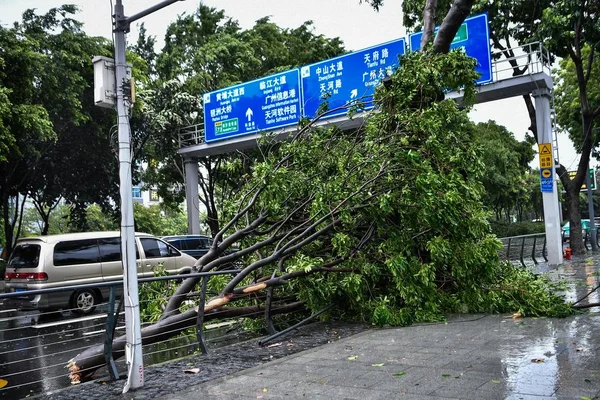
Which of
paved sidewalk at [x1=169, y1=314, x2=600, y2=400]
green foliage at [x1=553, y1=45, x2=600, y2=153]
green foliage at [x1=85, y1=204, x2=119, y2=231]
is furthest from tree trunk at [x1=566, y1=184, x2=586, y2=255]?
green foliage at [x1=85, y1=204, x2=119, y2=231]

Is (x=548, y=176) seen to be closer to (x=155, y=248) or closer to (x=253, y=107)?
(x=253, y=107)

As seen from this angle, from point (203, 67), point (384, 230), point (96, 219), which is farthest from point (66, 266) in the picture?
point (96, 219)

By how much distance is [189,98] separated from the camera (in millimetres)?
24531

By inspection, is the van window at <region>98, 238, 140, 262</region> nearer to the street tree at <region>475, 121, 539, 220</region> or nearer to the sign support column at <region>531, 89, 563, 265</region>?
the sign support column at <region>531, 89, 563, 265</region>

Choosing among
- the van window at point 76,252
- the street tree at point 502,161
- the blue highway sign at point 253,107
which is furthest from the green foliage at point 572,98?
the van window at point 76,252

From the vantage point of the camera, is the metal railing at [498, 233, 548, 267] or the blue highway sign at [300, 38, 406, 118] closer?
the metal railing at [498, 233, 548, 267]

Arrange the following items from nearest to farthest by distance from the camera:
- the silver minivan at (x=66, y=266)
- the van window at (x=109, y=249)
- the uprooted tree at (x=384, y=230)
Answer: the uprooted tree at (x=384, y=230) < the silver minivan at (x=66, y=266) < the van window at (x=109, y=249)

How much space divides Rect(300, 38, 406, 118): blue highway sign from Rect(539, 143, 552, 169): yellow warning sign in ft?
16.6

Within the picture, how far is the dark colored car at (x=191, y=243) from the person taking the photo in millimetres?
18641

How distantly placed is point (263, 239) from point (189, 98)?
16.6 meters

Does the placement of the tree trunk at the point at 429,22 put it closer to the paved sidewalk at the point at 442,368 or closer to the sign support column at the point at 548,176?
the paved sidewalk at the point at 442,368

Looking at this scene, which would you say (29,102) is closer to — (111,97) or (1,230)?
(111,97)

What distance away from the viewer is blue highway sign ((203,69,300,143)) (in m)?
19.8

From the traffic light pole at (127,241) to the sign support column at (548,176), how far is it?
1412 centimetres
